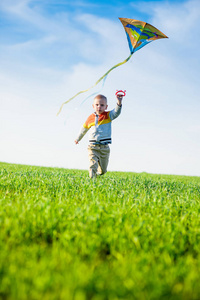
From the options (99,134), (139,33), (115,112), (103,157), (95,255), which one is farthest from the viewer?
(103,157)

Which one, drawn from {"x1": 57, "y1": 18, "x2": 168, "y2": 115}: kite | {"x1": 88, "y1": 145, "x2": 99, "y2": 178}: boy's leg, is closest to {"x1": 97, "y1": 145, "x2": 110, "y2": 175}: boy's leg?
{"x1": 88, "y1": 145, "x2": 99, "y2": 178}: boy's leg

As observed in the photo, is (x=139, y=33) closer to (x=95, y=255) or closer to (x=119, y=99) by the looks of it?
(x=119, y=99)

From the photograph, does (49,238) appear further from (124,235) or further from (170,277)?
(170,277)

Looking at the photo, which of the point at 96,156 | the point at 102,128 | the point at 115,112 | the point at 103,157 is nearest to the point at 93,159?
the point at 96,156

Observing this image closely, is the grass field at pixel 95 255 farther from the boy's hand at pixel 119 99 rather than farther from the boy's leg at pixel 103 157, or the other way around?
the boy's leg at pixel 103 157

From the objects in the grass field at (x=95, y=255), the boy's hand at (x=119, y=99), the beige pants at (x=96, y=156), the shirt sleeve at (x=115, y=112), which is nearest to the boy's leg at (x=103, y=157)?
the beige pants at (x=96, y=156)

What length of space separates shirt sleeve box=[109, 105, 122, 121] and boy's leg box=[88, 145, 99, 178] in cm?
102

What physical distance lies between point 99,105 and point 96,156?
56.8 inches

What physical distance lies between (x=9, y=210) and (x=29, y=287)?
1654 millimetres

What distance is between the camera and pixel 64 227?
A: 2854 millimetres

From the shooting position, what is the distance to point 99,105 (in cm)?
749

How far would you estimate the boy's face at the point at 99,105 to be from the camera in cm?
749

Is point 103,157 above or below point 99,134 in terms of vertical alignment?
below

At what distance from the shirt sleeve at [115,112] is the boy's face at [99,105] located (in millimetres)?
318
